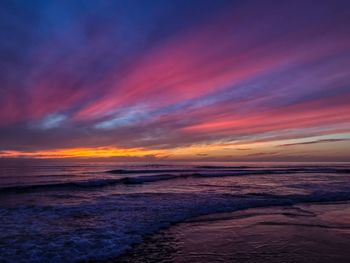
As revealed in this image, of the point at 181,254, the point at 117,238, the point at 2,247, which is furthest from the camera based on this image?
the point at 117,238

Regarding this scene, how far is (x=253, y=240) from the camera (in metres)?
8.33

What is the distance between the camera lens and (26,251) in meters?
7.63

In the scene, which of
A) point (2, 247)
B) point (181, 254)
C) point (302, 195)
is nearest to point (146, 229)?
point (181, 254)

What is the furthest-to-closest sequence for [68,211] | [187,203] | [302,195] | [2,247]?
[302,195], [187,203], [68,211], [2,247]

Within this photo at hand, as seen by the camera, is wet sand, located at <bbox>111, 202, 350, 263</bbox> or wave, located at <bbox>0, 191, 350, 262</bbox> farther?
wave, located at <bbox>0, 191, 350, 262</bbox>

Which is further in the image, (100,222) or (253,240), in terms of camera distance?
(100,222)

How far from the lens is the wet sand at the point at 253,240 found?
6.96m

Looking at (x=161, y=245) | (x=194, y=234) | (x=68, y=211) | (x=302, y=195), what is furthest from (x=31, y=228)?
(x=302, y=195)

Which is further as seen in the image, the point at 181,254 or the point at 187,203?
the point at 187,203

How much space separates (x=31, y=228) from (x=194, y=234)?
19.3ft

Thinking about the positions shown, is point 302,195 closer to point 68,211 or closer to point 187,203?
point 187,203

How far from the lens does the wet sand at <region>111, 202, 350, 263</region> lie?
6961mm

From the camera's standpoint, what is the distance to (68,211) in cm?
1347

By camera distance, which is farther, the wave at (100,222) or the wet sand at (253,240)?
the wave at (100,222)
